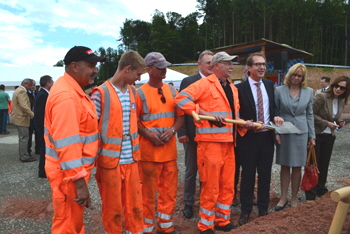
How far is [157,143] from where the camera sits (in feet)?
10.5

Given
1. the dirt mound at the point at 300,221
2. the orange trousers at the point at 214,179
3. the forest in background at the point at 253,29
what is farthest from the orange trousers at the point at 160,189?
the forest in background at the point at 253,29

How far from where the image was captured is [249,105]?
3.81 metres

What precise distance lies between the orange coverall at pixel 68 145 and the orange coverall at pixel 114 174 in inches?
11.5

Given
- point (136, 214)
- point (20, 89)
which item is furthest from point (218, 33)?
point (136, 214)

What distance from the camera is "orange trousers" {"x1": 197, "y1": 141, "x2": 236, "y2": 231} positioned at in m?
3.28

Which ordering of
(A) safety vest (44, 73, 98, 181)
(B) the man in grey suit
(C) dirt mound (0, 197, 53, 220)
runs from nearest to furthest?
(A) safety vest (44, 73, 98, 181) < (C) dirt mound (0, 197, 53, 220) < (B) the man in grey suit

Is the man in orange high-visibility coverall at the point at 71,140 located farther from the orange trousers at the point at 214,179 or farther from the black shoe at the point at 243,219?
the black shoe at the point at 243,219

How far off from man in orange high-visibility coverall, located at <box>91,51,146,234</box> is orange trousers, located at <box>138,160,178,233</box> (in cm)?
47

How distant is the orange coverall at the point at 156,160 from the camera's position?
3.24 m

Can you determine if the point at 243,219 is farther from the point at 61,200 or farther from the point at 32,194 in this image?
the point at 32,194

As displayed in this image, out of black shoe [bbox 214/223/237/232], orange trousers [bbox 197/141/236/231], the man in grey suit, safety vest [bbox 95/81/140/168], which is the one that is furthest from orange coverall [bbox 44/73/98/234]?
the man in grey suit

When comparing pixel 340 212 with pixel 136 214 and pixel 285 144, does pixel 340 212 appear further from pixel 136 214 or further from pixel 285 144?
pixel 285 144

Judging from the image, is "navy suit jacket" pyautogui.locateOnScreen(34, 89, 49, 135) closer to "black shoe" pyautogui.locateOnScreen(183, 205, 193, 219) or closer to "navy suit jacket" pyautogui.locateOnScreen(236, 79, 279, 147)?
"black shoe" pyautogui.locateOnScreen(183, 205, 193, 219)

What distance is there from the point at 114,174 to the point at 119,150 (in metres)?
0.22
